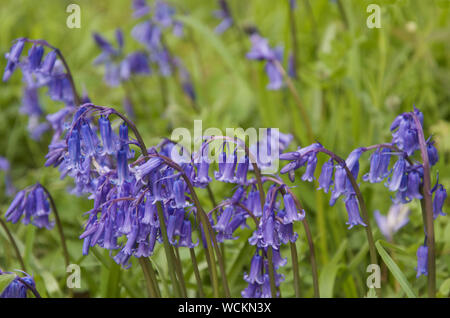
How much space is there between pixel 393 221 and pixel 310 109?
7.46 ft

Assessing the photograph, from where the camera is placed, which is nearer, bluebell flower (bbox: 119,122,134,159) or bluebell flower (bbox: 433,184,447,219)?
bluebell flower (bbox: 119,122,134,159)

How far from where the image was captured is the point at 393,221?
143 inches

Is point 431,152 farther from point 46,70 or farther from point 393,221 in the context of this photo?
point 46,70

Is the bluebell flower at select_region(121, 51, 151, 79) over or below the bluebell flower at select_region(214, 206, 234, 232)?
over

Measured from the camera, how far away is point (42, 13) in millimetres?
9180

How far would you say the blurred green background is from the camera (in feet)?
11.4

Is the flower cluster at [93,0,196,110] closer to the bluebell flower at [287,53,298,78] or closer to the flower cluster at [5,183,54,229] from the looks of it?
the bluebell flower at [287,53,298,78]

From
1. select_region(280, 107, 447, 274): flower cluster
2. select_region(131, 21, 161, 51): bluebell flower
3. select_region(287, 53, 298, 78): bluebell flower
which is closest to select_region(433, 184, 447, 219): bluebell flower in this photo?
select_region(280, 107, 447, 274): flower cluster

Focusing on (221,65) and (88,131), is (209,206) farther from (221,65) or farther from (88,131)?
(221,65)

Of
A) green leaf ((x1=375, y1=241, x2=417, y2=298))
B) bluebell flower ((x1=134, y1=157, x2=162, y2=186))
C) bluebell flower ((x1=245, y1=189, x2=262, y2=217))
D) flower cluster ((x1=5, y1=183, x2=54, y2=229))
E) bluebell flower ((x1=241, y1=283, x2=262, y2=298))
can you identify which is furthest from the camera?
flower cluster ((x1=5, y1=183, x2=54, y2=229))

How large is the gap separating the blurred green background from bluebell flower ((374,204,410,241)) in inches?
3.8

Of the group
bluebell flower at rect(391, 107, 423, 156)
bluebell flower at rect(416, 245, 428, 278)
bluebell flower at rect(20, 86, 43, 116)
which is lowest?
bluebell flower at rect(416, 245, 428, 278)

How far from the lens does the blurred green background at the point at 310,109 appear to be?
3.48 metres

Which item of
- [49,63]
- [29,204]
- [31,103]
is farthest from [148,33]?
[29,204]
